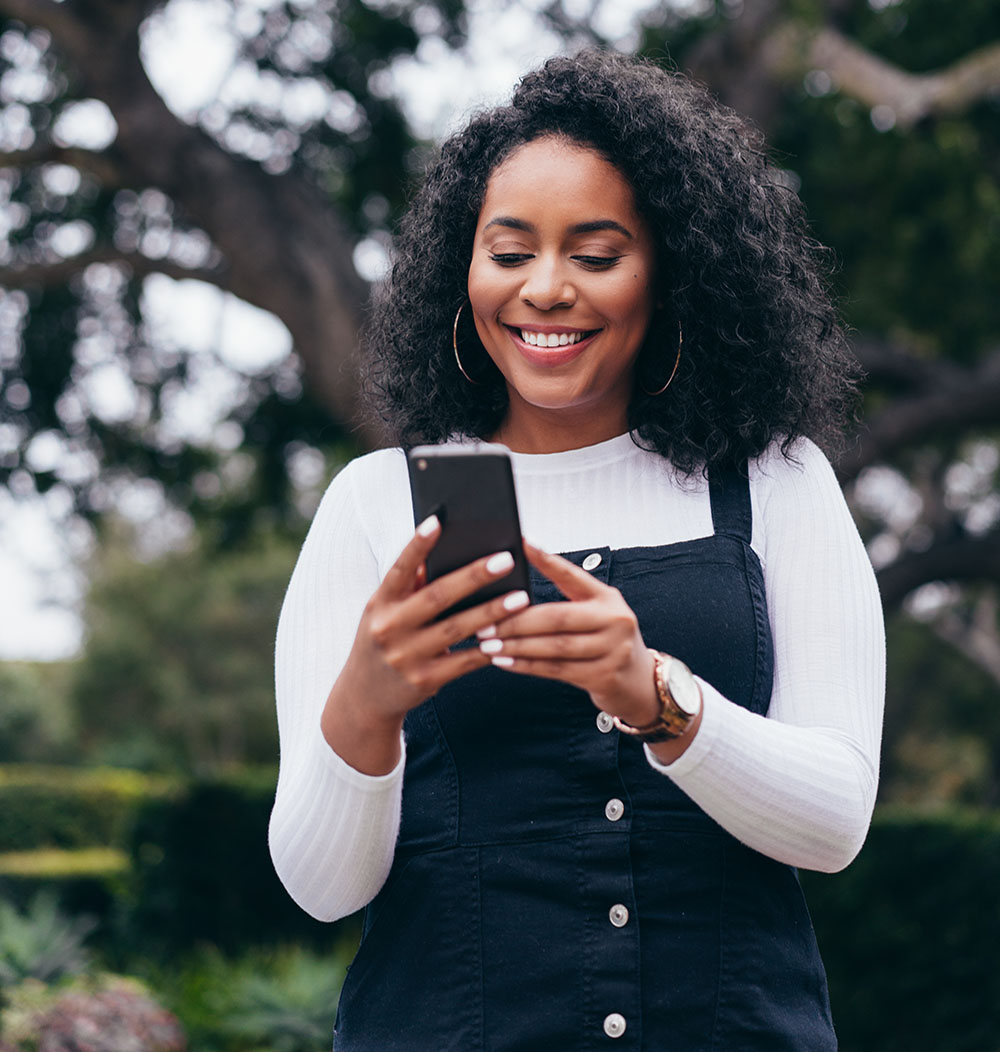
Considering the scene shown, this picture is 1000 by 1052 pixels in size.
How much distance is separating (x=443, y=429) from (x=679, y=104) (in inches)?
25.4

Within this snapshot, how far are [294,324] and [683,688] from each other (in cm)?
783

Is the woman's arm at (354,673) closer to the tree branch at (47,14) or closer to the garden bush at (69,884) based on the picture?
the tree branch at (47,14)

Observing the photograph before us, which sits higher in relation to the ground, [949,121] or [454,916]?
[949,121]

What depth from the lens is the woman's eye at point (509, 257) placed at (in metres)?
1.98


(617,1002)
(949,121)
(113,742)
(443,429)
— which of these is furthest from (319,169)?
(113,742)

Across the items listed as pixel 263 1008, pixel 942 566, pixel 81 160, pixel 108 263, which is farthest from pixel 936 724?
pixel 263 1008

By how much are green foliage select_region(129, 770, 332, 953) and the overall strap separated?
816cm

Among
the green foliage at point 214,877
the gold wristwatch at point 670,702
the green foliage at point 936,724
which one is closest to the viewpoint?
the gold wristwatch at point 670,702

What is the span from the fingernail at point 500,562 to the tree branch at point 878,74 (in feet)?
22.9

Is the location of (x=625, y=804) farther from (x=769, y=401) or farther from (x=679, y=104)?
(x=679, y=104)

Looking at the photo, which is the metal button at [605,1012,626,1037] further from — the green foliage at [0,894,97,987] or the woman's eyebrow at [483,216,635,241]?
the green foliage at [0,894,97,987]

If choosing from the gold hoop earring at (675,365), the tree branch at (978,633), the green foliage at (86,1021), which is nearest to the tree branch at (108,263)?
the green foliage at (86,1021)

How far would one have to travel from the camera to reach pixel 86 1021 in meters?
6.08

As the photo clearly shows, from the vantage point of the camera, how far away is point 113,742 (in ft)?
102
